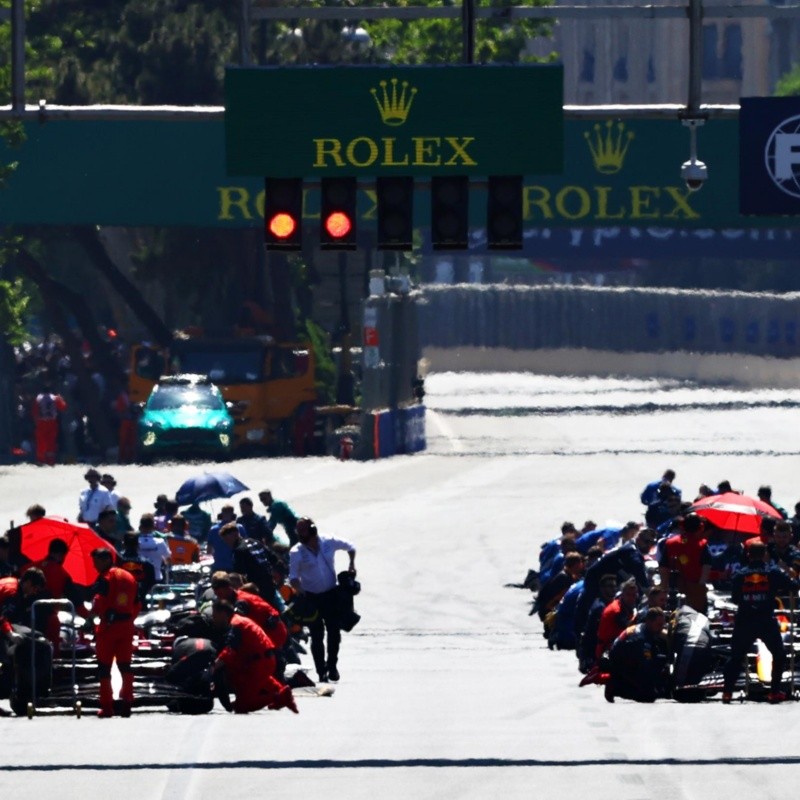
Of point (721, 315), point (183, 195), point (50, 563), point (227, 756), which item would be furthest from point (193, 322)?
point (227, 756)

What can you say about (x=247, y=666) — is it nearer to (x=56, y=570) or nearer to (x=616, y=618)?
(x=56, y=570)

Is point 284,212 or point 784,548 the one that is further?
point 784,548

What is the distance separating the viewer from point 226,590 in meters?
19.1

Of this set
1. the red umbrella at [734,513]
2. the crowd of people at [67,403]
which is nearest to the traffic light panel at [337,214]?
the red umbrella at [734,513]

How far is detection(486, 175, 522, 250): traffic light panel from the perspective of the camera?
63.9 ft

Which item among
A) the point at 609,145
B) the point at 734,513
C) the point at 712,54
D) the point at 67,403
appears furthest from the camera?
the point at 712,54

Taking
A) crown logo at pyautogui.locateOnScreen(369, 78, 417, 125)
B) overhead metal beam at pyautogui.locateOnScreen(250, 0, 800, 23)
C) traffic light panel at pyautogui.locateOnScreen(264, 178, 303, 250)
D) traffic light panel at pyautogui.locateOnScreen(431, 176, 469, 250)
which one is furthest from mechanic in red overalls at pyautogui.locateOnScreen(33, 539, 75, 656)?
overhead metal beam at pyautogui.locateOnScreen(250, 0, 800, 23)

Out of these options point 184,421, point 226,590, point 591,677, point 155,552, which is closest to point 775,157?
point 591,677

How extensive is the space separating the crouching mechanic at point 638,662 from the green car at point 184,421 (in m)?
29.4

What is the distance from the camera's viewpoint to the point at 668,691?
2036 cm

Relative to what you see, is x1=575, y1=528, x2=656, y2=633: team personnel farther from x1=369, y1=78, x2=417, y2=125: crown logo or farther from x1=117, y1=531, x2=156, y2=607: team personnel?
x1=369, y1=78, x2=417, y2=125: crown logo

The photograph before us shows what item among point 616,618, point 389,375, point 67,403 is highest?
point 616,618

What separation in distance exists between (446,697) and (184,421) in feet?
95.4

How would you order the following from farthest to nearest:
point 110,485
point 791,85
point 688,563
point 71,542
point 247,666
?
point 791,85, point 110,485, point 688,563, point 71,542, point 247,666
